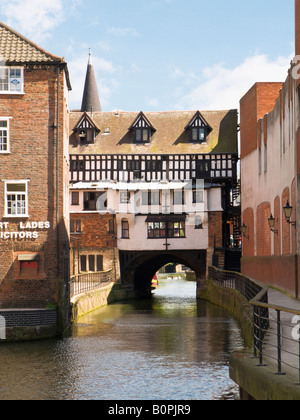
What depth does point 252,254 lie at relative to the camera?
1474 inches

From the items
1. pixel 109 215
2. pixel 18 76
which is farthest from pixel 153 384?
pixel 109 215

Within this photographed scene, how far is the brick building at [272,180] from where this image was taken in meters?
24.1

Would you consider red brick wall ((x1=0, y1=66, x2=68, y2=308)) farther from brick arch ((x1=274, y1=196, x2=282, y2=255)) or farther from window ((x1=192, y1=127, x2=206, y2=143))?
window ((x1=192, y1=127, x2=206, y2=143))

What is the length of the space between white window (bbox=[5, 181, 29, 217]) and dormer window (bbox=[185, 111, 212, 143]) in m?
23.5

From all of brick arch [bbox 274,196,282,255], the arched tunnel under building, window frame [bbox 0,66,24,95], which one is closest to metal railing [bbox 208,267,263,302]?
the arched tunnel under building

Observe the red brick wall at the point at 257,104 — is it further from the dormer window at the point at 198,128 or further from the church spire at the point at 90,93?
the church spire at the point at 90,93

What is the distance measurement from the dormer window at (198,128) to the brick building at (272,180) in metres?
5.80

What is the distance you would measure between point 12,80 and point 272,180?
45.1ft

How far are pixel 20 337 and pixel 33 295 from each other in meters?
2.91

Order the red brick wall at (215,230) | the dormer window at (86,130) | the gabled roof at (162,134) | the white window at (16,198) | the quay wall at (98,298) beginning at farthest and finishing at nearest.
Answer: the dormer window at (86,130)
the gabled roof at (162,134)
the red brick wall at (215,230)
the quay wall at (98,298)
the white window at (16,198)

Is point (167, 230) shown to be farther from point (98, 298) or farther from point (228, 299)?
point (228, 299)

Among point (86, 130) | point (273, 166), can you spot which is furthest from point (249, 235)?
point (86, 130)

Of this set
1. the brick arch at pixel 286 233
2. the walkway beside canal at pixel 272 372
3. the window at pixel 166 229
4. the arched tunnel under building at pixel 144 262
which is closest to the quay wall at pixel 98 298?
the arched tunnel under building at pixel 144 262

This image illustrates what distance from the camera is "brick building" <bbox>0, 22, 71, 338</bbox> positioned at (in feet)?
82.7
